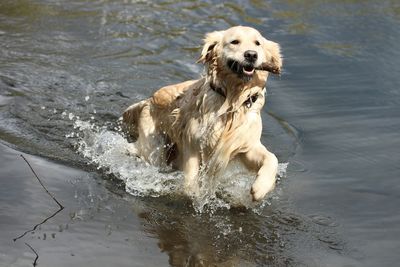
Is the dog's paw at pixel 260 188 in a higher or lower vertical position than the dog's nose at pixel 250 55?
lower

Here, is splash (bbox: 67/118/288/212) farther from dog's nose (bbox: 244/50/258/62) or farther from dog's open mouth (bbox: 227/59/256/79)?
dog's nose (bbox: 244/50/258/62)

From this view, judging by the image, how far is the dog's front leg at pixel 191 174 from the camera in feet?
19.8

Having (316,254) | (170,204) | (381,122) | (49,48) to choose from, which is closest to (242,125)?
(170,204)

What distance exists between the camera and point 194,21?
12.3 meters

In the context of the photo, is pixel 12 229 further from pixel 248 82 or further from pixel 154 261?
pixel 248 82

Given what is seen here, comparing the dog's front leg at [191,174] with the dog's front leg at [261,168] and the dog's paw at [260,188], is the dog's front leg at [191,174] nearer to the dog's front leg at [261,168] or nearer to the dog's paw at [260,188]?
the dog's front leg at [261,168]

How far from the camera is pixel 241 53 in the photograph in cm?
561

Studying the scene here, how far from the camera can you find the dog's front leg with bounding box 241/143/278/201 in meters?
5.52

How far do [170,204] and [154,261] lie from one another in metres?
1.26

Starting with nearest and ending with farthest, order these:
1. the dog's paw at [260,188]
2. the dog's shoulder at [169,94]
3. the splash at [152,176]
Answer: the dog's paw at [260,188] → the splash at [152,176] → the dog's shoulder at [169,94]

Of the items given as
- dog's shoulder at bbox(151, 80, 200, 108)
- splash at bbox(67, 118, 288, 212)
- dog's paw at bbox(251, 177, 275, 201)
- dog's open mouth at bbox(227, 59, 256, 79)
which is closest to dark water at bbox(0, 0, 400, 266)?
splash at bbox(67, 118, 288, 212)

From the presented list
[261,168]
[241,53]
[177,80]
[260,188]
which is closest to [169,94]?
[241,53]

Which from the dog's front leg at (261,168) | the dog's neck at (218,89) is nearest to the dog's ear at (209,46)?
the dog's neck at (218,89)

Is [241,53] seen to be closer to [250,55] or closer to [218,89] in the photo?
[250,55]
